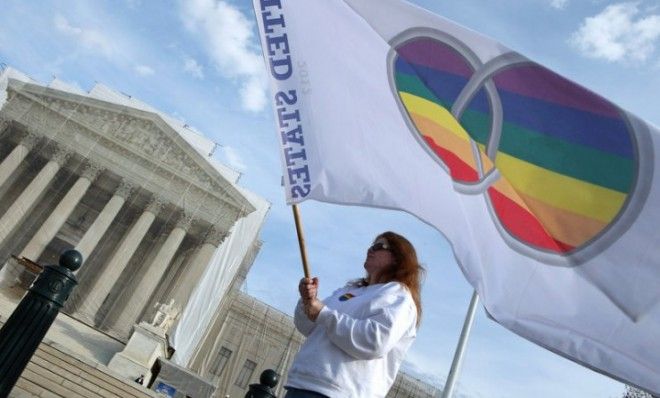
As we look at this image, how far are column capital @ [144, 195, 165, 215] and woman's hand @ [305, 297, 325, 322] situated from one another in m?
30.3

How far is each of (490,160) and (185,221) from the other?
29.8 metres

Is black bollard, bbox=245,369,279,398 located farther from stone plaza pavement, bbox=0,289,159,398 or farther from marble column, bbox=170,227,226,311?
marble column, bbox=170,227,226,311

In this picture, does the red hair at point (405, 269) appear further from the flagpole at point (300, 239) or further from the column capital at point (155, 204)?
the column capital at point (155, 204)

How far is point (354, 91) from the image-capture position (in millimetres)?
3676

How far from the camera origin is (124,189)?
102 feet

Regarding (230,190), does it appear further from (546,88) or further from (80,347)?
Result: (546,88)

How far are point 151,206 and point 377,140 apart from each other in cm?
2953

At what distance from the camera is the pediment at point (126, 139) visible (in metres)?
30.7

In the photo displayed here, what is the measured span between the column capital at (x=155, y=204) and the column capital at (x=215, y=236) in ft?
10.0

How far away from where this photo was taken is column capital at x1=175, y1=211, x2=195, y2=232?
31.8 metres

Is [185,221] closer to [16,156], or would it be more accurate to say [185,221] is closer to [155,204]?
[155,204]

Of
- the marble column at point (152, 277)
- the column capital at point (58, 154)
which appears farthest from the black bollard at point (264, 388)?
the column capital at point (58, 154)

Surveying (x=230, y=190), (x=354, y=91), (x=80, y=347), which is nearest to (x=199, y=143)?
(x=230, y=190)

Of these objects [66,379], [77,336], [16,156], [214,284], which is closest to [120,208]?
[16,156]
